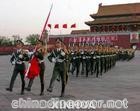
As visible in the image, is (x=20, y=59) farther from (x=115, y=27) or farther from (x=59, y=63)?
(x=115, y=27)

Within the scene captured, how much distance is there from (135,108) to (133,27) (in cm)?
6146

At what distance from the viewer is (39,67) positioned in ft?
37.2

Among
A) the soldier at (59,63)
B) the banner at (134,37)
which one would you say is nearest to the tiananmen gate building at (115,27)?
the banner at (134,37)

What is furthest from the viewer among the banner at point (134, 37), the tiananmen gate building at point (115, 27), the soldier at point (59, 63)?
the tiananmen gate building at point (115, 27)

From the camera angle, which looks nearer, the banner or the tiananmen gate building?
the banner

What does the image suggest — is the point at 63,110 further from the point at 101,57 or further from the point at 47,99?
the point at 101,57

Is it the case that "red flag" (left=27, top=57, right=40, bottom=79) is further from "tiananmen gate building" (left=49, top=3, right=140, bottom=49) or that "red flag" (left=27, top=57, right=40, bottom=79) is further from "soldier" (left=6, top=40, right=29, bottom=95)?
"tiananmen gate building" (left=49, top=3, right=140, bottom=49)

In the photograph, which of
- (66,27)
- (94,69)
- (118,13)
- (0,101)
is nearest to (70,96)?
(0,101)

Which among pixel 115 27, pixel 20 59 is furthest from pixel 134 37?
pixel 20 59

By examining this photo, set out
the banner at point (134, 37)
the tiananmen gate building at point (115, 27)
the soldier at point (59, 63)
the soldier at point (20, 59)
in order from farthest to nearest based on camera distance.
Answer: the tiananmen gate building at point (115, 27)
the banner at point (134, 37)
the soldier at point (20, 59)
the soldier at point (59, 63)

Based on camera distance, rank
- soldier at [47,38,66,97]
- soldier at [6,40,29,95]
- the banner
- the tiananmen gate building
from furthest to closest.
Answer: the tiananmen gate building, the banner, soldier at [6,40,29,95], soldier at [47,38,66,97]

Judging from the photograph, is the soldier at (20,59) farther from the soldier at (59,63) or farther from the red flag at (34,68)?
the soldier at (59,63)

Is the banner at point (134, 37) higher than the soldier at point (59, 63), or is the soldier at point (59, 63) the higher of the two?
the soldier at point (59, 63)

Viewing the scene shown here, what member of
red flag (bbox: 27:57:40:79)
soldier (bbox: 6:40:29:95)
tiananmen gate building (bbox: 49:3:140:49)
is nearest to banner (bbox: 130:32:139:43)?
tiananmen gate building (bbox: 49:3:140:49)
